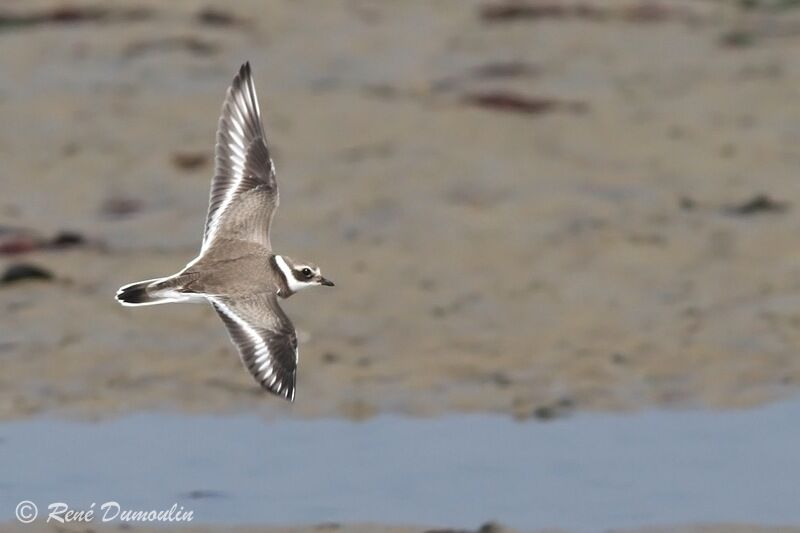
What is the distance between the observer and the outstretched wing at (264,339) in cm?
789

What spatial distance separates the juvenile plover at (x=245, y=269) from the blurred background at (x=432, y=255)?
0.80m

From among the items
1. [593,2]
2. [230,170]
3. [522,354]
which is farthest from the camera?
[593,2]

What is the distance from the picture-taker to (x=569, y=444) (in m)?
9.30

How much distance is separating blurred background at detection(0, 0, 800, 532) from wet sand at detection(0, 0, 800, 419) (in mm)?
27

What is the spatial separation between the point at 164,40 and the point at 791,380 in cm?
759

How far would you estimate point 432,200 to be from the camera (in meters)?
12.7

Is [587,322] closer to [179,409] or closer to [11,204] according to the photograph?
[179,409]

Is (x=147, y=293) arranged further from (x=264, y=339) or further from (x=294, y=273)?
(x=294, y=273)

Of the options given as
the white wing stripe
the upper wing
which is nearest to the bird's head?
the white wing stripe

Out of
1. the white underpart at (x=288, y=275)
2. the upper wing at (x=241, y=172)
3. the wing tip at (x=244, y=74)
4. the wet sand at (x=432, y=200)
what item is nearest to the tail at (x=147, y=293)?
the white underpart at (x=288, y=275)

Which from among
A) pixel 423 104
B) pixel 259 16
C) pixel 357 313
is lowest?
pixel 357 313

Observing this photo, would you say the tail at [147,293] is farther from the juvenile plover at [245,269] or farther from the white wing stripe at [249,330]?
the white wing stripe at [249,330]

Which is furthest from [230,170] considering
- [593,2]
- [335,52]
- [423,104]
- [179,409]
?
[593,2]

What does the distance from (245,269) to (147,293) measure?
474 millimetres
